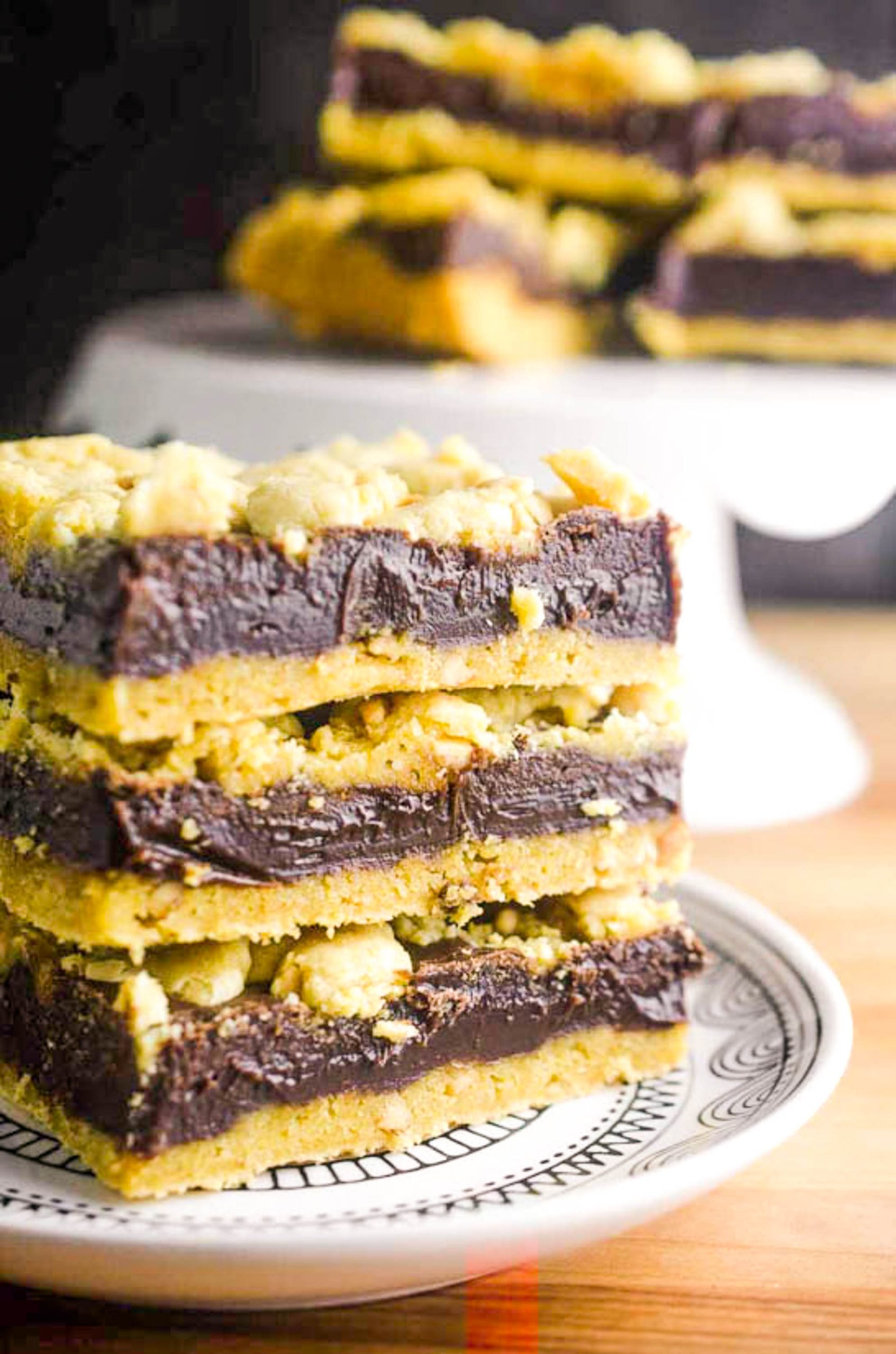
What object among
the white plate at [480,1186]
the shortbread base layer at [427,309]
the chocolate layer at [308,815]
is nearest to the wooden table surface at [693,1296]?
the white plate at [480,1186]

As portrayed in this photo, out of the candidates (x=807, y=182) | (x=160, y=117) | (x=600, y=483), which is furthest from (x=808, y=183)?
(x=600, y=483)

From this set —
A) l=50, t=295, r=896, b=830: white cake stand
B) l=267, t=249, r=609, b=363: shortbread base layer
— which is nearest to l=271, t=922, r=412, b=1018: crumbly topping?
l=50, t=295, r=896, b=830: white cake stand

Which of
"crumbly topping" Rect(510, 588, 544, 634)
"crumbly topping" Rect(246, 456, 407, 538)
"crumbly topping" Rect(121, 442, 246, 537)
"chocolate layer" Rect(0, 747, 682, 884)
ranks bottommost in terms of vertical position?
"chocolate layer" Rect(0, 747, 682, 884)

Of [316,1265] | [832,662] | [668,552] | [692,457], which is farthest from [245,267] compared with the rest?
[316,1265]

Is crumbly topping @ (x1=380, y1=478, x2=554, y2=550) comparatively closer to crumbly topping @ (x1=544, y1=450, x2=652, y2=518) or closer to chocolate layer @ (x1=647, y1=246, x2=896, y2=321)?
crumbly topping @ (x1=544, y1=450, x2=652, y2=518)

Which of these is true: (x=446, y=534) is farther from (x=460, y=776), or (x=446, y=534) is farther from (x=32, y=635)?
(x=32, y=635)
